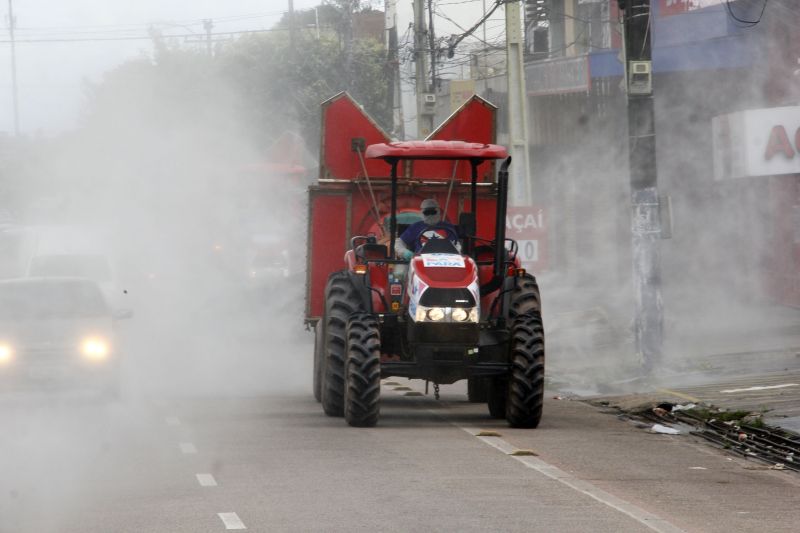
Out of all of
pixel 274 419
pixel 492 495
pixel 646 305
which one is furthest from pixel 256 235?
pixel 492 495

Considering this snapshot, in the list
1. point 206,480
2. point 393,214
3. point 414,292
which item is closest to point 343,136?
point 393,214

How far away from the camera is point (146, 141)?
54.8 m

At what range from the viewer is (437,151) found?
1587 centimetres

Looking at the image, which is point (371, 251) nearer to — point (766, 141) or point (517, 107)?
point (517, 107)

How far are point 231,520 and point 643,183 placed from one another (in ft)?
37.3

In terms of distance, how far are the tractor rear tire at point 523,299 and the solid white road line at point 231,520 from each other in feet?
18.9

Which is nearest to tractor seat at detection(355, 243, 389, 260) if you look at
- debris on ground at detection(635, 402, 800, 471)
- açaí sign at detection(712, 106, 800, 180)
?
debris on ground at detection(635, 402, 800, 471)

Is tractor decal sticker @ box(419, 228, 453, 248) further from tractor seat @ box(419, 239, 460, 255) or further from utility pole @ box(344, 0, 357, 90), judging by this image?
utility pole @ box(344, 0, 357, 90)

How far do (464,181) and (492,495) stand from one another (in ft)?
24.8

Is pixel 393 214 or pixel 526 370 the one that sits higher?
pixel 393 214

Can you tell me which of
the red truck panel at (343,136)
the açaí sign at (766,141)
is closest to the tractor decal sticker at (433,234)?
the red truck panel at (343,136)

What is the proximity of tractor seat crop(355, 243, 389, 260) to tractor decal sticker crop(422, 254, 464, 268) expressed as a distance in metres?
1.10

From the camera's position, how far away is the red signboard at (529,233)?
2603cm

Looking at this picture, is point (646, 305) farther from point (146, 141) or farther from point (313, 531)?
point (146, 141)
